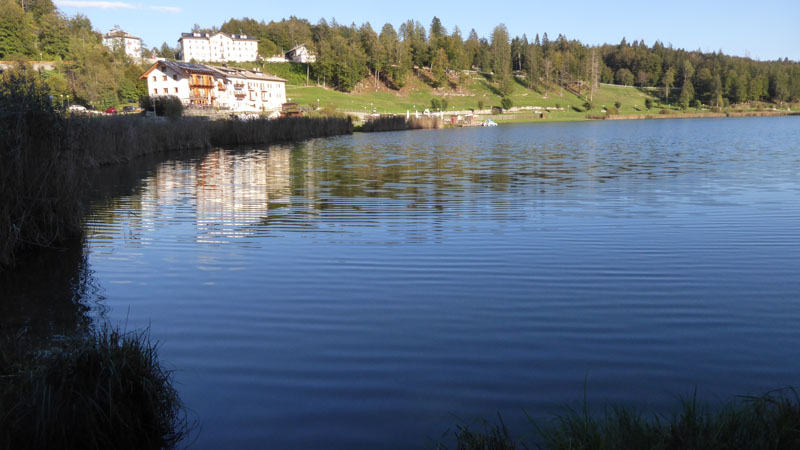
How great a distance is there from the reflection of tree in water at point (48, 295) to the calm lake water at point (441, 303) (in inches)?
8.0

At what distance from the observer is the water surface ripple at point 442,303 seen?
16.4 ft

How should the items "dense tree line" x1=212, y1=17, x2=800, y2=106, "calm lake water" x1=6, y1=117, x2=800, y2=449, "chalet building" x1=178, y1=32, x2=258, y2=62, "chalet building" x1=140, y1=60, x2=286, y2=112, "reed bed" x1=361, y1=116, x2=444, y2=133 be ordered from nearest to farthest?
"calm lake water" x1=6, y1=117, x2=800, y2=449, "reed bed" x1=361, y1=116, x2=444, y2=133, "chalet building" x1=140, y1=60, x2=286, y2=112, "dense tree line" x1=212, y1=17, x2=800, y2=106, "chalet building" x1=178, y1=32, x2=258, y2=62

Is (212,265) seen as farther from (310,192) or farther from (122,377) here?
(310,192)

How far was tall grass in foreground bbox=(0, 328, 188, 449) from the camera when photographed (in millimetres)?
4156

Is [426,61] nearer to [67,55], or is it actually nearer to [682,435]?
[67,55]

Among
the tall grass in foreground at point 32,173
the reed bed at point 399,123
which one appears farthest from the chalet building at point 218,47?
the tall grass in foreground at point 32,173

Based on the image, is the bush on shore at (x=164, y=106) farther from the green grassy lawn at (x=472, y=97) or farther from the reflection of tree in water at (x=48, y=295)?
the green grassy lawn at (x=472, y=97)

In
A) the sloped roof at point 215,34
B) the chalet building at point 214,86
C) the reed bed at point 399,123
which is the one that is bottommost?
the reed bed at point 399,123

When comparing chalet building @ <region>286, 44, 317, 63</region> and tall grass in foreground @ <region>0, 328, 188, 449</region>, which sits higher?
chalet building @ <region>286, 44, 317, 63</region>

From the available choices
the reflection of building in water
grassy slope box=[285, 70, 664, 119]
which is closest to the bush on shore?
the reflection of building in water

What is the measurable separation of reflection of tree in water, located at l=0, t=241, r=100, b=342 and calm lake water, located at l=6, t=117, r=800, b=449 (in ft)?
0.66

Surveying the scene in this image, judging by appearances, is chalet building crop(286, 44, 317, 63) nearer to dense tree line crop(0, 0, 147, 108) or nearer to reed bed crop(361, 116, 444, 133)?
dense tree line crop(0, 0, 147, 108)

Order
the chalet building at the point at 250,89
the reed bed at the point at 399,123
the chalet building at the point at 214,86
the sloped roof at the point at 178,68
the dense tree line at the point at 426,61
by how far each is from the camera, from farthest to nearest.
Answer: the dense tree line at the point at 426,61 < the chalet building at the point at 250,89 < the chalet building at the point at 214,86 < the sloped roof at the point at 178,68 < the reed bed at the point at 399,123

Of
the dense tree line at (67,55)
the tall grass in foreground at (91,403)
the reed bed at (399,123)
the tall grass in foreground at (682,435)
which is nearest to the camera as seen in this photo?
the tall grass in foreground at (682,435)
